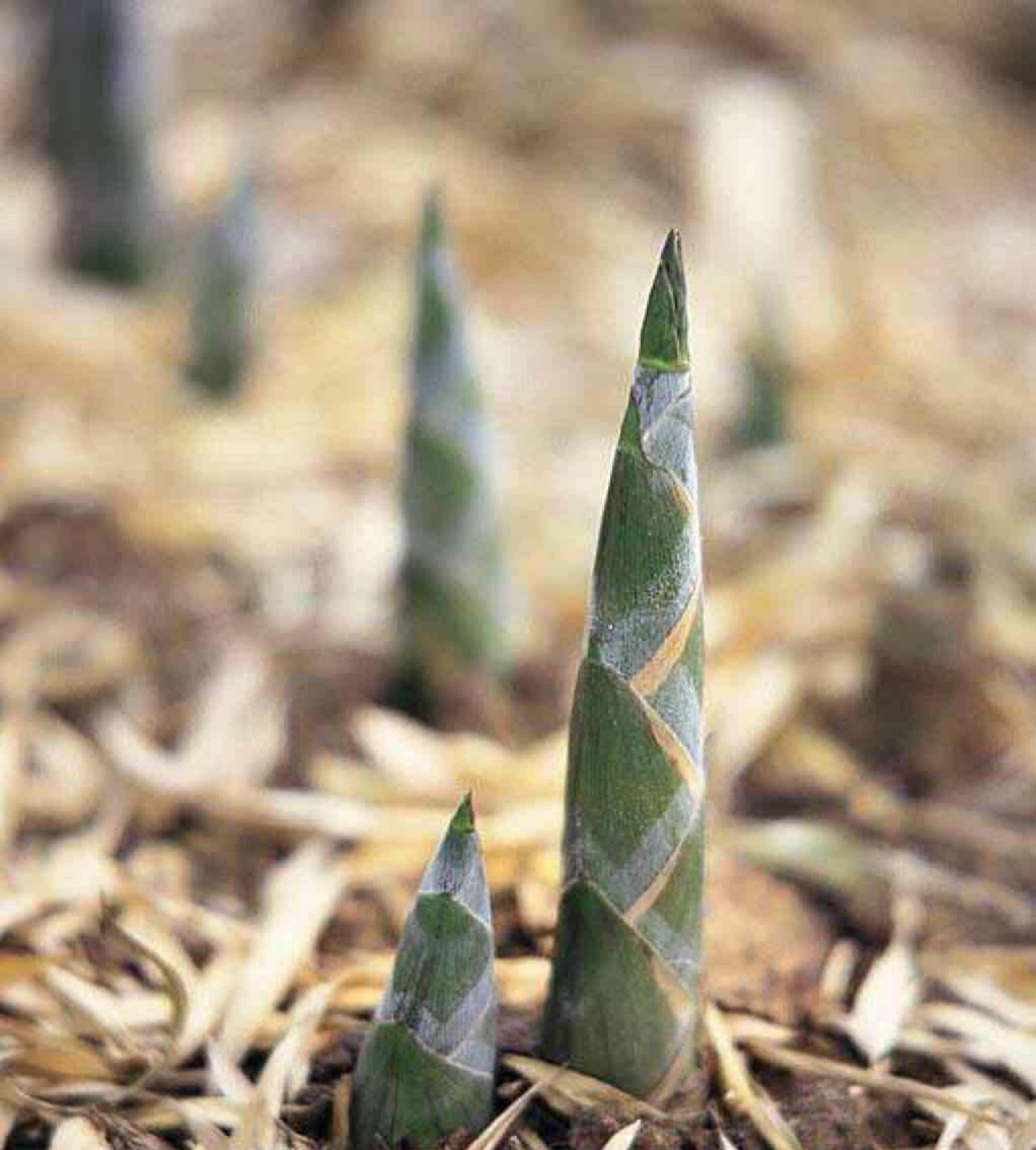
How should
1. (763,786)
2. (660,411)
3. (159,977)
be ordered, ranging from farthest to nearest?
1. (763,786)
2. (159,977)
3. (660,411)

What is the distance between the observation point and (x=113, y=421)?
192 centimetres

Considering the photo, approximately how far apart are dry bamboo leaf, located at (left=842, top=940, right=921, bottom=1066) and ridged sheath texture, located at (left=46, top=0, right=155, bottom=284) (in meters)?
1.49

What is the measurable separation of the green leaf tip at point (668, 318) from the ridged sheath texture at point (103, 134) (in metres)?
1.53

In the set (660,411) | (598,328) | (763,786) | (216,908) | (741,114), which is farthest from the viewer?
(741,114)

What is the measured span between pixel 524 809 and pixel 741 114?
1.79 metres

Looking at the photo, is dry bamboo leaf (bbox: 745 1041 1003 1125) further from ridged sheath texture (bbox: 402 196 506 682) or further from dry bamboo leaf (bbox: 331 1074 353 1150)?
ridged sheath texture (bbox: 402 196 506 682)

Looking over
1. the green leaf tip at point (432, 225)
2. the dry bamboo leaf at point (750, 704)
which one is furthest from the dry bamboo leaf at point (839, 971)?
the green leaf tip at point (432, 225)

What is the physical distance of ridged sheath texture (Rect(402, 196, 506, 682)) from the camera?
4.31 feet

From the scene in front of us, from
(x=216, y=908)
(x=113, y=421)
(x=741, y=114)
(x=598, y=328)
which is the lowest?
(x=216, y=908)

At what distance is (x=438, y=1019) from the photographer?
866mm

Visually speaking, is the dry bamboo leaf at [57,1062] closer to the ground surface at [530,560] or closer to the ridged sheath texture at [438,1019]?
the ground surface at [530,560]

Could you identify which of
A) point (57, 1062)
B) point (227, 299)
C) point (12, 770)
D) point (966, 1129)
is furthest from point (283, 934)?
point (227, 299)

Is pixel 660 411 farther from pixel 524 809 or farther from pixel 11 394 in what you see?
pixel 11 394

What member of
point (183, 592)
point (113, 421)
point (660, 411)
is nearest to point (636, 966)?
point (660, 411)
